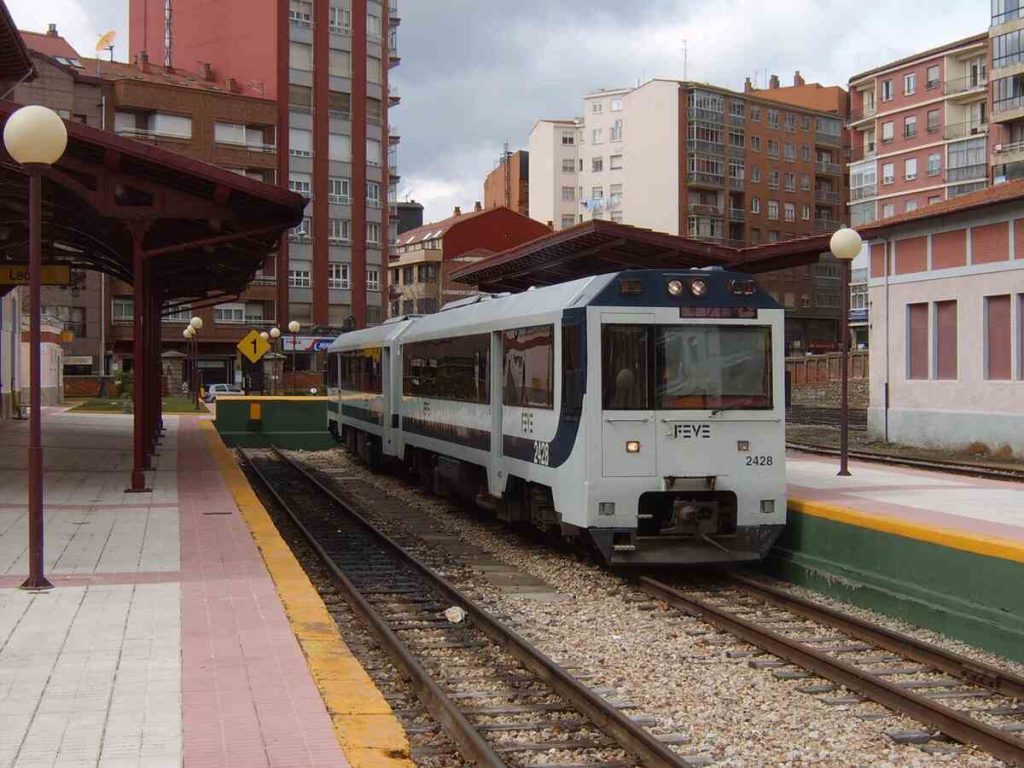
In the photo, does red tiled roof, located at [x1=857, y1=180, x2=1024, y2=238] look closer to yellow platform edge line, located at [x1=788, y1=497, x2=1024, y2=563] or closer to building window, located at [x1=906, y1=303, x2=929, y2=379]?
building window, located at [x1=906, y1=303, x2=929, y2=379]

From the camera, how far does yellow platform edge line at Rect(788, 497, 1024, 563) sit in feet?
27.8

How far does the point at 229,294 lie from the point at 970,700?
25.2 meters

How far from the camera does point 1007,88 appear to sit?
58844 mm

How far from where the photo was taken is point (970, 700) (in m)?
7.25

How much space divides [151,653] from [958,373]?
2092 centimetres

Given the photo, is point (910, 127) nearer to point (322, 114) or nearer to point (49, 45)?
point (322, 114)

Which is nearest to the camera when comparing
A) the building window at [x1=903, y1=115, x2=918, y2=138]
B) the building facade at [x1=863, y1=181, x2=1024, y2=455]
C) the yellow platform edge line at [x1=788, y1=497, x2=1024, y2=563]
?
the yellow platform edge line at [x1=788, y1=497, x2=1024, y2=563]

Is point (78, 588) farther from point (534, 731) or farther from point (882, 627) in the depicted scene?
point (882, 627)

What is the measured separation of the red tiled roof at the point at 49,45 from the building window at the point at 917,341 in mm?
56802

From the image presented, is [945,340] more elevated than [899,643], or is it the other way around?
[945,340]

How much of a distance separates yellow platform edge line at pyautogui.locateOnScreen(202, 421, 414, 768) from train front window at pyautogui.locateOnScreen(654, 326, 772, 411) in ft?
12.3

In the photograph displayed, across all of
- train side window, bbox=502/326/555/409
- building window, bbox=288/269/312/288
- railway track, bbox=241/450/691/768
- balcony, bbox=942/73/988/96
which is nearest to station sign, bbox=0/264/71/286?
railway track, bbox=241/450/691/768

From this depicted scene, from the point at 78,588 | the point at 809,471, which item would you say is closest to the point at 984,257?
the point at 809,471

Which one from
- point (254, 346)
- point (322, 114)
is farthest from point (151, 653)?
point (322, 114)
